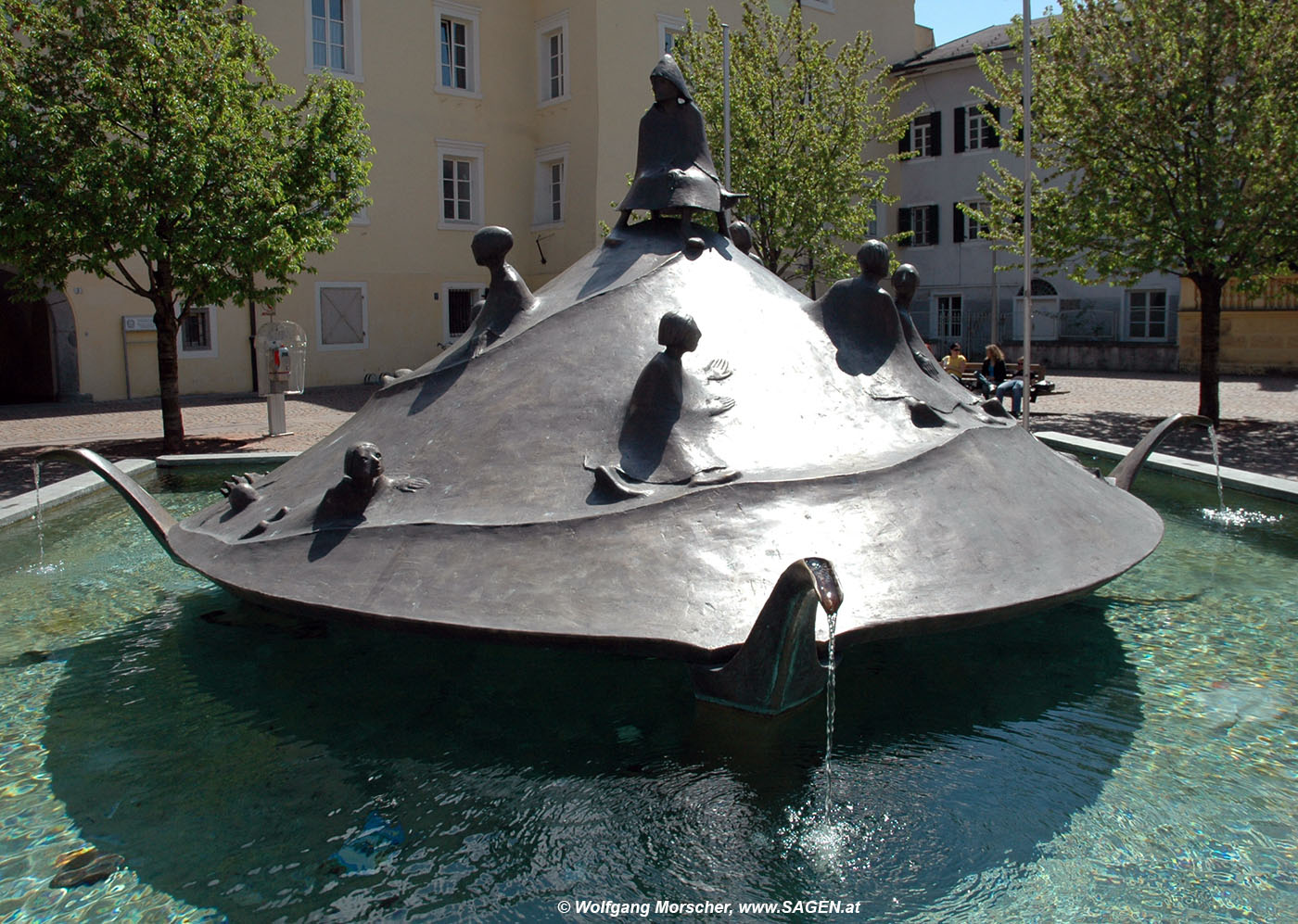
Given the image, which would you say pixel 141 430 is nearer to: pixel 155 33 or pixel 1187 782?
pixel 155 33

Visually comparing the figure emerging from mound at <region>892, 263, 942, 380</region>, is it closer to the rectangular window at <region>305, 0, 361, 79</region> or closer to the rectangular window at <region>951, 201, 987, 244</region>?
the rectangular window at <region>305, 0, 361, 79</region>

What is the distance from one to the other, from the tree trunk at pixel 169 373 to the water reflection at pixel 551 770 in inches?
404

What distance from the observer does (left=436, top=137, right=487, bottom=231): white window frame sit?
28094 mm

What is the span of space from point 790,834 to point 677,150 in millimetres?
4002

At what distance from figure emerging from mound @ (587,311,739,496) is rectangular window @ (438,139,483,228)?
24795 mm

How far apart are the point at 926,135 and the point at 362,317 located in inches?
794

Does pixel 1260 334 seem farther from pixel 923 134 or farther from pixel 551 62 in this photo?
pixel 551 62

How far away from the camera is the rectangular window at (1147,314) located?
1267 inches

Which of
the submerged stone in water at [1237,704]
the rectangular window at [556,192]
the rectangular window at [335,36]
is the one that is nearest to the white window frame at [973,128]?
the rectangular window at [556,192]

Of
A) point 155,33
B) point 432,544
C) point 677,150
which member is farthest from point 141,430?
point 432,544

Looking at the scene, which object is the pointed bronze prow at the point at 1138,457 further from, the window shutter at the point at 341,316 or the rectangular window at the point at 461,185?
the rectangular window at the point at 461,185

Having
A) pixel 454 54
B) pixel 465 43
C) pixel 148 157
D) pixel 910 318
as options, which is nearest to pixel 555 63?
pixel 465 43

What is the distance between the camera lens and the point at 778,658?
3.57 metres

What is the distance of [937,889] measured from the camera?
320 cm
